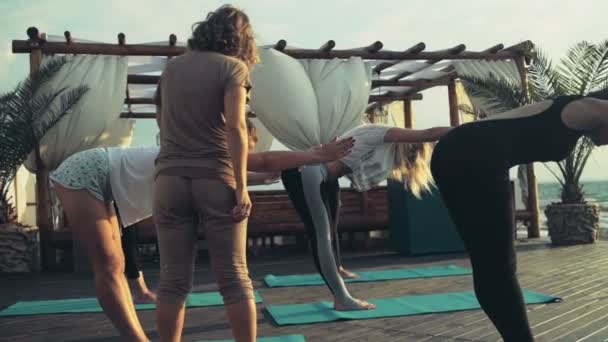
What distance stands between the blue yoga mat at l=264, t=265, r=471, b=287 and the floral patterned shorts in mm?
2865

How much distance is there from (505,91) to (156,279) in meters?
5.26

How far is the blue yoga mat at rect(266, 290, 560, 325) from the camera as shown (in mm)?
3496

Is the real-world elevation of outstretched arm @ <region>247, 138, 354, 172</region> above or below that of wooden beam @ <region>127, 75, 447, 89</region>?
below

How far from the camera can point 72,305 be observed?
445 centimetres

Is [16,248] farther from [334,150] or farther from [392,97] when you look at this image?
[392,97]

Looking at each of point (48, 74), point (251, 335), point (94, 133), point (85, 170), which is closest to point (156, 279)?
point (94, 133)

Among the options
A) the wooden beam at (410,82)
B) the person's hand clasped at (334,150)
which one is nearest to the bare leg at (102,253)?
the person's hand clasped at (334,150)

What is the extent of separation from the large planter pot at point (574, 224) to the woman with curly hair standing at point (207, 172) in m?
7.05

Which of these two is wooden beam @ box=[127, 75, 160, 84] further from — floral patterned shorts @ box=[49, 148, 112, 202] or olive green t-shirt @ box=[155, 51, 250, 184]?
olive green t-shirt @ box=[155, 51, 250, 184]

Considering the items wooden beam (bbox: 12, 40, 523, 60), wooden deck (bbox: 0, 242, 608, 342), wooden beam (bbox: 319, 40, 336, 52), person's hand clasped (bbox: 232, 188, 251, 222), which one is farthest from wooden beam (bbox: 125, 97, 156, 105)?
person's hand clasped (bbox: 232, 188, 251, 222)

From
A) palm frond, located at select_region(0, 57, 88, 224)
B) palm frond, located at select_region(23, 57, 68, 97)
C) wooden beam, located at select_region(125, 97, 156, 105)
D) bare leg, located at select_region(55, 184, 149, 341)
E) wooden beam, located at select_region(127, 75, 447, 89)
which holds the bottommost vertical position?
bare leg, located at select_region(55, 184, 149, 341)

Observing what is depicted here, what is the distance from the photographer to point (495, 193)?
1780 millimetres

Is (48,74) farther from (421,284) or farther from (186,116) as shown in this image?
(186,116)

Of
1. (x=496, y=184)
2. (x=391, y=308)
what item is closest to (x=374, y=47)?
(x=391, y=308)
